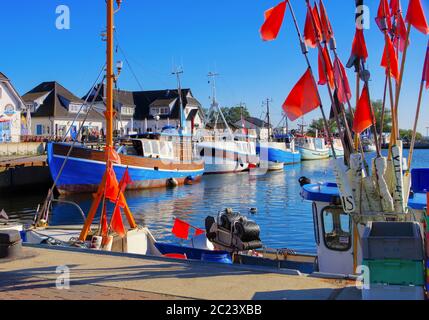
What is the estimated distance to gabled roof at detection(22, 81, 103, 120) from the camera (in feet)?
199

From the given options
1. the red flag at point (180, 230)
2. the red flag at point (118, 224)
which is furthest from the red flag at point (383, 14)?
the red flag at point (180, 230)

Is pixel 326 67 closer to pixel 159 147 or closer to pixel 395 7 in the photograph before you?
pixel 395 7

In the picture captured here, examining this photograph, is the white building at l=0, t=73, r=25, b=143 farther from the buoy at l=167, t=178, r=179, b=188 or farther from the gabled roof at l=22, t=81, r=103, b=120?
the buoy at l=167, t=178, r=179, b=188

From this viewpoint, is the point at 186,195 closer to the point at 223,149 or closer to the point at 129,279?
the point at 223,149

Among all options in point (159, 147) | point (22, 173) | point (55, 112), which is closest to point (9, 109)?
point (55, 112)

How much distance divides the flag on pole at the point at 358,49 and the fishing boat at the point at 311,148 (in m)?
79.7

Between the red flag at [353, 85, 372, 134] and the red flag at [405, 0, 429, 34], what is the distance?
42.6 inches

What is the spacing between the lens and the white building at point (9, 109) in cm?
4819

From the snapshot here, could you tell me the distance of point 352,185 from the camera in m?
6.59

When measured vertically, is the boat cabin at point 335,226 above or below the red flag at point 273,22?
below

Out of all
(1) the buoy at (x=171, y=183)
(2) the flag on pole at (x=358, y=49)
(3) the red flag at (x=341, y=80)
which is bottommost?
(1) the buoy at (x=171, y=183)

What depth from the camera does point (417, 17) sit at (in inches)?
255

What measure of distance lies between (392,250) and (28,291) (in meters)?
4.37

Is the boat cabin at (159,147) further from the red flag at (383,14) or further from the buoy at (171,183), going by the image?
the red flag at (383,14)
